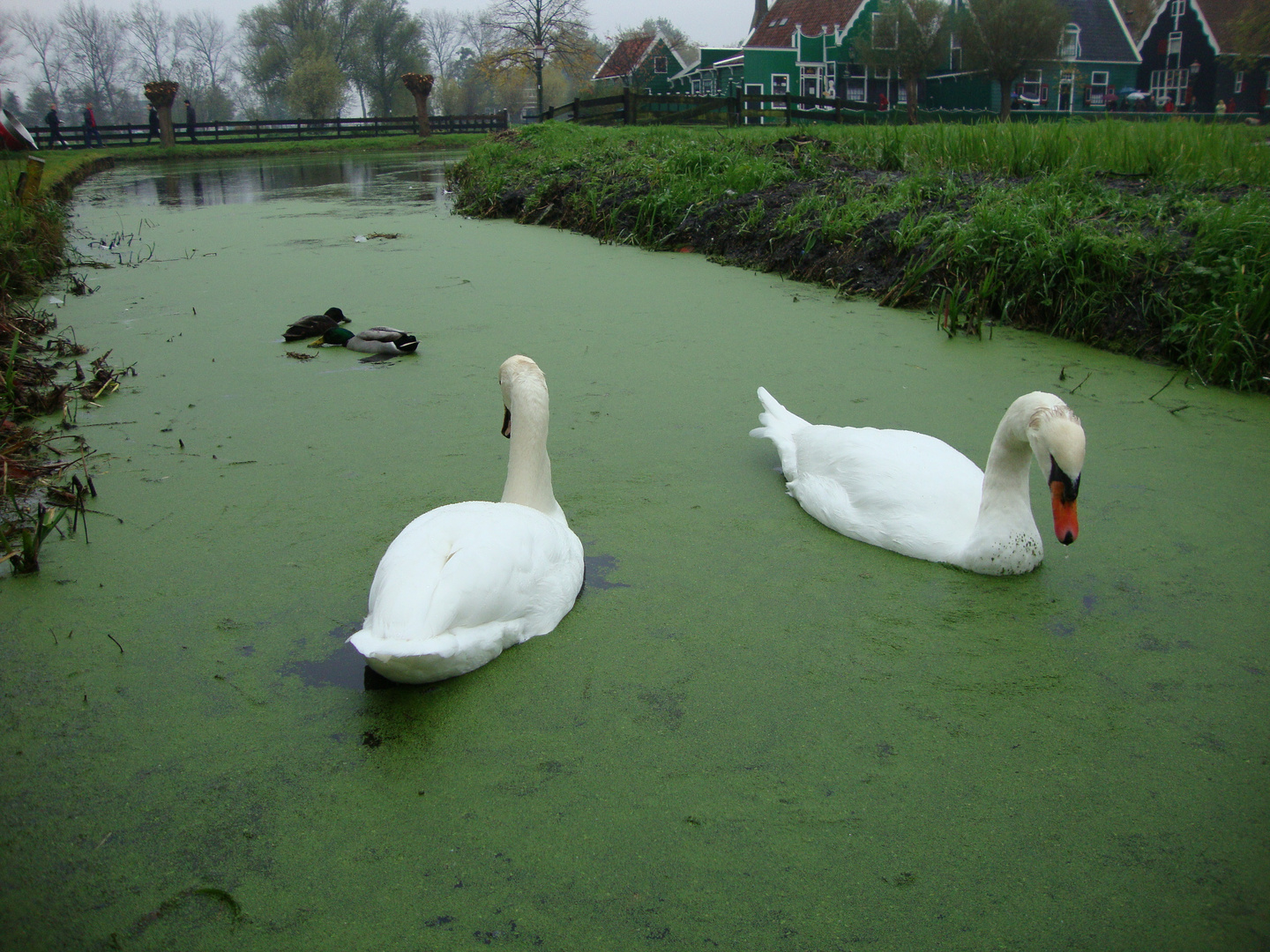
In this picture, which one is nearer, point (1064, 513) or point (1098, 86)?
point (1064, 513)

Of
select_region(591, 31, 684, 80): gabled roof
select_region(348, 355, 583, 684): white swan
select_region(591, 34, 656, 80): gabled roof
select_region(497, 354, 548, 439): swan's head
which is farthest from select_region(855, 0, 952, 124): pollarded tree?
select_region(348, 355, 583, 684): white swan

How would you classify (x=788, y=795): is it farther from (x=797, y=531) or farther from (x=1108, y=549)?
(x=1108, y=549)

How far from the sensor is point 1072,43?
30.3 meters

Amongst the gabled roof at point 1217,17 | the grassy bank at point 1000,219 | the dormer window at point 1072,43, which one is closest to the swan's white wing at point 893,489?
the grassy bank at point 1000,219

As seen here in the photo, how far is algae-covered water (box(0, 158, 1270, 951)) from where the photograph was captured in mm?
1492

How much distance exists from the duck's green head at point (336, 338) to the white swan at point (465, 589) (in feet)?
8.57

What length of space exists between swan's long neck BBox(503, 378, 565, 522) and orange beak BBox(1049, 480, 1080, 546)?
4.52 ft

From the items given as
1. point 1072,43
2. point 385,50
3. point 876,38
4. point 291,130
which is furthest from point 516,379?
point 385,50

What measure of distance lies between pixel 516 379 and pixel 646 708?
1169mm

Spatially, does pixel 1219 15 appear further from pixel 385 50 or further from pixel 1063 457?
pixel 385 50

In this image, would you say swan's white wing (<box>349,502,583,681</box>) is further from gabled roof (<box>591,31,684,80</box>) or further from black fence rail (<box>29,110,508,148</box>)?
gabled roof (<box>591,31,684,80</box>)

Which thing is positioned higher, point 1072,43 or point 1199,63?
point 1072,43

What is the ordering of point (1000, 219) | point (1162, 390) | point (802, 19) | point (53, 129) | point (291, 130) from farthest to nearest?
point (291, 130), point (802, 19), point (53, 129), point (1000, 219), point (1162, 390)

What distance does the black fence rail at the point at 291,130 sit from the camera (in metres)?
29.1
